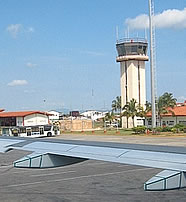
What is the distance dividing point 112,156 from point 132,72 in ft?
244

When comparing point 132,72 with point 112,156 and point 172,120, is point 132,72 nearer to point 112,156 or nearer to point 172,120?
point 172,120

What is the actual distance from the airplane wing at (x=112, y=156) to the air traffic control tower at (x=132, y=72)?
7224cm

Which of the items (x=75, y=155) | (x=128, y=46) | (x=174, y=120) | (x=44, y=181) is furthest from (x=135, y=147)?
(x=128, y=46)

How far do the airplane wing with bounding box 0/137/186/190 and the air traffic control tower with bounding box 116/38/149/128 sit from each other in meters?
72.2

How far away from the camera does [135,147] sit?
7.98 m

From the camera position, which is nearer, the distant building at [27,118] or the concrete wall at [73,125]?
the distant building at [27,118]

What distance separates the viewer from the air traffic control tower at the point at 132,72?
266 ft

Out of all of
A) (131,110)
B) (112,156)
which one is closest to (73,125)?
(131,110)

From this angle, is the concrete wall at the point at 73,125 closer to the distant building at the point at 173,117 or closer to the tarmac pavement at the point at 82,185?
the distant building at the point at 173,117

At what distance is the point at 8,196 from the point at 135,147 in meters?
6.61

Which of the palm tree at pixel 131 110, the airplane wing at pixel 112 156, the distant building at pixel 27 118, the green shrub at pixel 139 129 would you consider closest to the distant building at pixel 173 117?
the palm tree at pixel 131 110

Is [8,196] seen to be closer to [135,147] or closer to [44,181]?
[44,181]

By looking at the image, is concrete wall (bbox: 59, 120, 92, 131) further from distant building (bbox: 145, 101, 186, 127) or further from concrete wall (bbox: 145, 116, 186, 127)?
concrete wall (bbox: 145, 116, 186, 127)

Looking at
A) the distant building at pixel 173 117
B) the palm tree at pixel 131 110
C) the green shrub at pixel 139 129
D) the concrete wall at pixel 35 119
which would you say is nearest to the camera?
the green shrub at pixel 139 129
